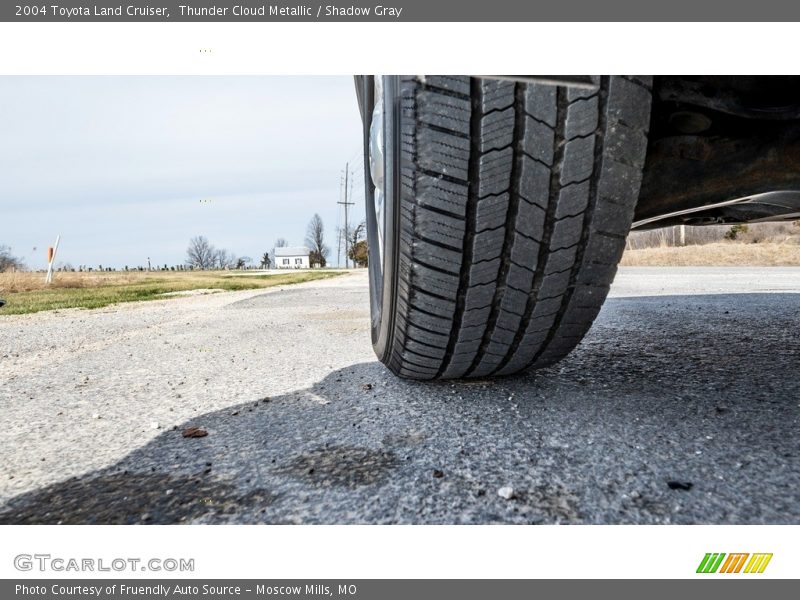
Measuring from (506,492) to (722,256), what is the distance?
14.1 meters

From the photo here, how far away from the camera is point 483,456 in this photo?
1.04 metres

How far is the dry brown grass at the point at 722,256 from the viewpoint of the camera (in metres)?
11.2

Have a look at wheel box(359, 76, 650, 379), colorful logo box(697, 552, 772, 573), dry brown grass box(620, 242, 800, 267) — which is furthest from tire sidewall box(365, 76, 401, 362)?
dry brown grass box(620, 242, 800, 267)

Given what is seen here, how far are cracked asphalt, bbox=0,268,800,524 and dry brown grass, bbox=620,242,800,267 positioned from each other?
11.4m

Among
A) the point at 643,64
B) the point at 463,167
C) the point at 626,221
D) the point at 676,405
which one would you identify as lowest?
the point at 676,405

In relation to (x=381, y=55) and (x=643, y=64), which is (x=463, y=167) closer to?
(x=381, y=55)

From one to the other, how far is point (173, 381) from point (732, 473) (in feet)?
5.71

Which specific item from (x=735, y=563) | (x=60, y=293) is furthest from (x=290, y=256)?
(x=735, y=563)

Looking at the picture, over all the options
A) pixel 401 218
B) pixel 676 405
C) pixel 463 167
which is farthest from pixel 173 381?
pixel 676 405

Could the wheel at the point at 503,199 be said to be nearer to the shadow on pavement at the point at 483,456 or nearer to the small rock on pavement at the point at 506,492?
the shadow on pavement at the point at 483,456

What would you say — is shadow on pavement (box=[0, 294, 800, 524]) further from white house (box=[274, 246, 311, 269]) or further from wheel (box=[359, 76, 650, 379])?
white house (box=[274, 246, 311, 269])

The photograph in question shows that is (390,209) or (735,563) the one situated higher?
(390,209)

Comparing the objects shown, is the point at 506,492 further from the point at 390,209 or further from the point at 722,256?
the point at 722,256

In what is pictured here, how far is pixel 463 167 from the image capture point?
3.32 feet
